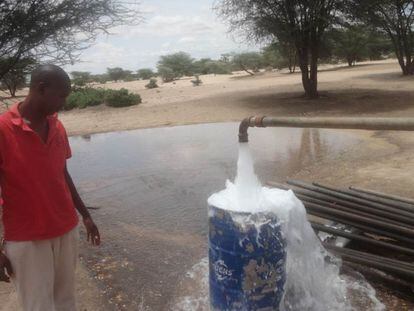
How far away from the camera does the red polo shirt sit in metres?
2.18

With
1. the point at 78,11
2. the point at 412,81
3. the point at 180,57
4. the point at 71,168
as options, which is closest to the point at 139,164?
the point at 71,168

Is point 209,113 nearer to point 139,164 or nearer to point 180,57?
point 139,164

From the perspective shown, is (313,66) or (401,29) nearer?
(313,66)

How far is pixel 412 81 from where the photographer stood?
2119 cm

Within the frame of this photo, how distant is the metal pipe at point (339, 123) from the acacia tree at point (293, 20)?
13669mm

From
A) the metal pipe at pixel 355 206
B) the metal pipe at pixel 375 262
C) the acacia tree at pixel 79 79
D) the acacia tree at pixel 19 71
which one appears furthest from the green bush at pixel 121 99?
the metal pipe at pixel 375 262

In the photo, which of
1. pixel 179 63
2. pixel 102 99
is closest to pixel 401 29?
pixel 102 99

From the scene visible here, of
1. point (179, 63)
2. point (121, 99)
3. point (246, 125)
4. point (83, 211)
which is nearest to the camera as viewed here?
point (246, 125)

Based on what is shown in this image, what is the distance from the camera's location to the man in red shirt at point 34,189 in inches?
86.5

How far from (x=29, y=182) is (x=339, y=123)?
161 cm

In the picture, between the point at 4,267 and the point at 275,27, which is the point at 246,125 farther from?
the point at 275,27

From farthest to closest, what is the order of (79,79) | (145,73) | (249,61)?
(145,73)
(249,61)
(79,79)

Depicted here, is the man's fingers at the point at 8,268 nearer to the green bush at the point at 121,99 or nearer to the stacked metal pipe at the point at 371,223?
the stacked metal pipe at the point at 371,223

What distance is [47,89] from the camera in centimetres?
226
